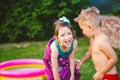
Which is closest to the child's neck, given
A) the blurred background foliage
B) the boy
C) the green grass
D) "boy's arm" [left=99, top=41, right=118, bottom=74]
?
the boy

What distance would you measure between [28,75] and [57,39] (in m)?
0.75

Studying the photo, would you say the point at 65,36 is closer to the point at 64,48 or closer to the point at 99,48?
the point at 64,48

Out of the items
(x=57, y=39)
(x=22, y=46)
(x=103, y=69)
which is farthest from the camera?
(x=22, y=46)

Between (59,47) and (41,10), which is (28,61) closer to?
(59,47)

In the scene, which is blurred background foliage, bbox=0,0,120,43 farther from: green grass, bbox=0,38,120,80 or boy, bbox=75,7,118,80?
boy, bbox=75,7,118,80

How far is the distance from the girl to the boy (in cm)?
25

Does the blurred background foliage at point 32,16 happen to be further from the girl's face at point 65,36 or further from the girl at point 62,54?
the girl's face at point 65,36

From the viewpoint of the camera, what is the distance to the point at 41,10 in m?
8.41

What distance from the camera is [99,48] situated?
4.08 meters

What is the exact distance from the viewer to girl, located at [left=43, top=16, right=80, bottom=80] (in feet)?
14.4

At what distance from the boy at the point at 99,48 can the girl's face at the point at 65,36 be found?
218 millimetres

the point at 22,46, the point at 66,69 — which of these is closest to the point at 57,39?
the point at 66,69

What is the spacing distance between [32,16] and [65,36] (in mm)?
4157

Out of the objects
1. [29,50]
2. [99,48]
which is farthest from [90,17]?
[29,50]
